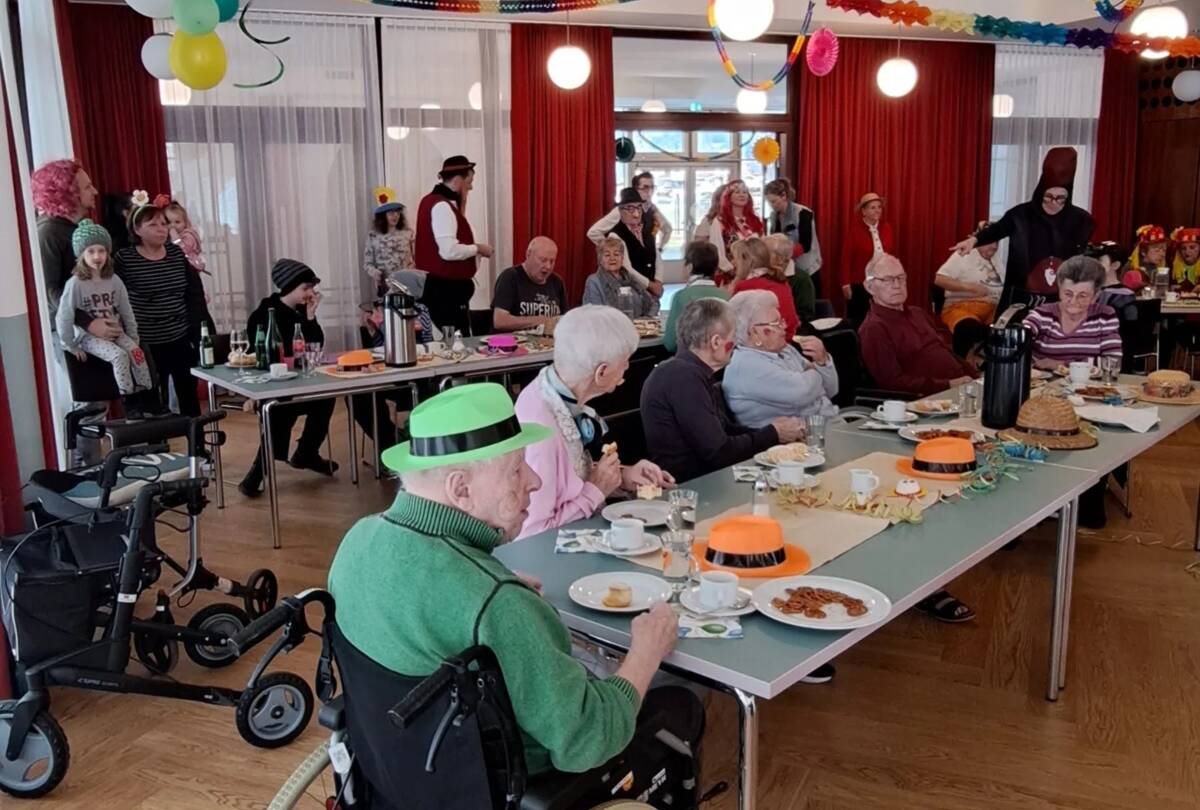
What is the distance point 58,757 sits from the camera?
2.54 meters

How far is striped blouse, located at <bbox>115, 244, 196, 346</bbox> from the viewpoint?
5.09m

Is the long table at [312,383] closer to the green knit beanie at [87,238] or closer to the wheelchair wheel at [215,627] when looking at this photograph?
the green knit beanie at [87,238]

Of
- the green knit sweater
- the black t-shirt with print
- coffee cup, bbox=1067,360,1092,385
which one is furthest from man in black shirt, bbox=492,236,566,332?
the green knit sweater

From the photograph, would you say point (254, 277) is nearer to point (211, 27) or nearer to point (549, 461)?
point (211, 27)

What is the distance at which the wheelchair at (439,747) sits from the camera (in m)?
1.37

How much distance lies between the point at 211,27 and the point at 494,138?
3.33m

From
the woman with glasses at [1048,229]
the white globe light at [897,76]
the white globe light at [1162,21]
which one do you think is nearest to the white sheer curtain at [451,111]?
the white globe light at [897,76]

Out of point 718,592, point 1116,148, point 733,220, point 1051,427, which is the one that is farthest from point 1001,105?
point 718,592

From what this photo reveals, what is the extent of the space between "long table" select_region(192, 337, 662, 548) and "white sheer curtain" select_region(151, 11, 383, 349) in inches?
116

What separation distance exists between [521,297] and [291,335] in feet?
4.52

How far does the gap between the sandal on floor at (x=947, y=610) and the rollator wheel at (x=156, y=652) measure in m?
2.47

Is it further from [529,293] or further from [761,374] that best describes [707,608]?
[529,293]

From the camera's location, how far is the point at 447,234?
19.8 ft

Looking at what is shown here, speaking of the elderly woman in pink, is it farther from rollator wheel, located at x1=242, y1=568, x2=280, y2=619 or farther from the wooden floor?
rollator wheel, located at x1=242, y1=568, x2=280, y2=619
